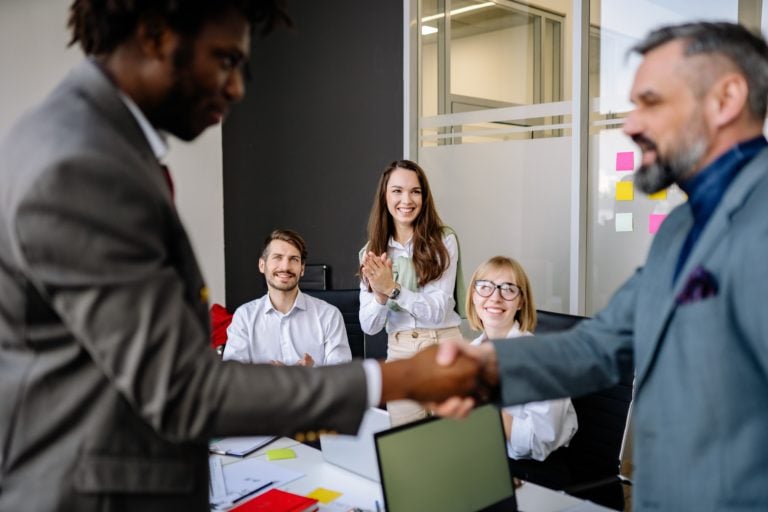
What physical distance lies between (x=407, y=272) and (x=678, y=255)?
224 centimetres

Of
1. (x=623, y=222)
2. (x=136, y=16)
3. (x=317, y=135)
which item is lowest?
(x=623, y=222)

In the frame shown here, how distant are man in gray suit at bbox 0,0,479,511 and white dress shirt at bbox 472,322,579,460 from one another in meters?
1.39

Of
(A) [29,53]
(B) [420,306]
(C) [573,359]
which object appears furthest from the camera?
(A) [29,53]

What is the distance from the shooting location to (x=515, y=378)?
144cm

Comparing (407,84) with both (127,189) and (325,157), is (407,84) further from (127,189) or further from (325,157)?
(127,189)

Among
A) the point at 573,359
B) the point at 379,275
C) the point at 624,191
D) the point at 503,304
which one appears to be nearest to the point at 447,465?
the point at 573,359

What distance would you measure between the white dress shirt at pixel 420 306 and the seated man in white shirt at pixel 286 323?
0.60 feet

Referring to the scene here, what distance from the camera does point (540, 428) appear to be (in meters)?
2.33

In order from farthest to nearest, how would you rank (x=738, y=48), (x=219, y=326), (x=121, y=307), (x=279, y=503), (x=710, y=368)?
(x=219, y=326) < (x=279, y=503) < (x=738, y=48) < (x=710, y=368) < (x=121, y=307)

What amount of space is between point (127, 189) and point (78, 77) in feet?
0.74

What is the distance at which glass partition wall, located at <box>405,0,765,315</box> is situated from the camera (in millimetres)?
3766

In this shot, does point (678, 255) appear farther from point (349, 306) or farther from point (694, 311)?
point (349, 306)

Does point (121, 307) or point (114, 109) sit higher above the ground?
point (114, 109)

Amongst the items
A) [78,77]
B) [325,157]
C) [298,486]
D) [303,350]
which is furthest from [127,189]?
[325,157]
